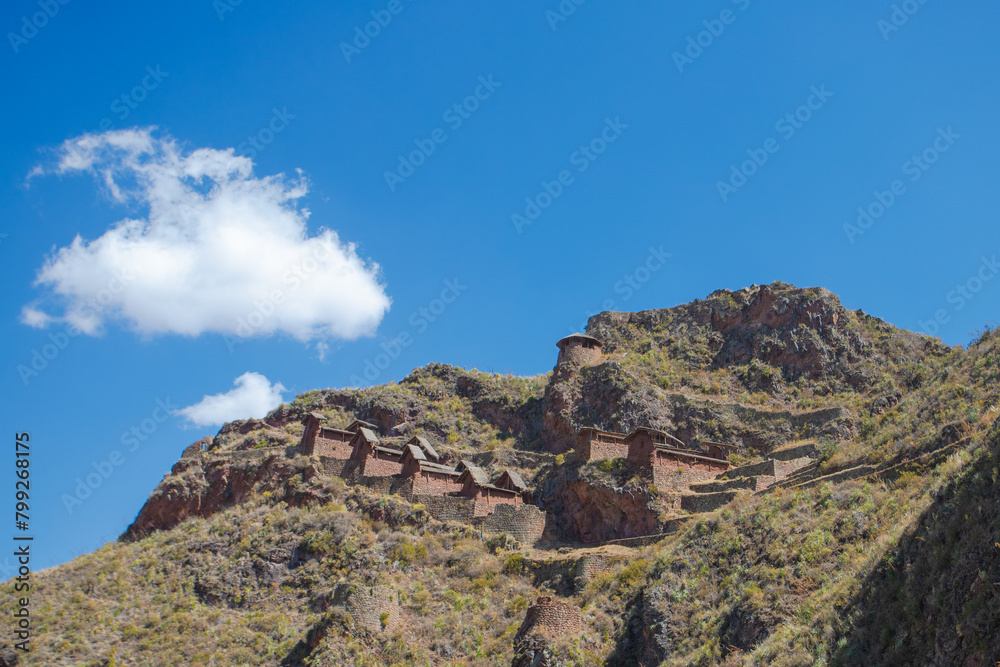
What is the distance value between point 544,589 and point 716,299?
35790 millimetres

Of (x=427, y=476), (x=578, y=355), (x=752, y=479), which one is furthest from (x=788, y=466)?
(x=578, y=355)

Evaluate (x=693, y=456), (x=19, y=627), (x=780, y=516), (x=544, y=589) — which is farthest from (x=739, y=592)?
→ (x=19, y=627)

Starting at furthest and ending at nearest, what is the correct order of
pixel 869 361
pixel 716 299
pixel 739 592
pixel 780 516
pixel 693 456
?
pixel 716 299 → pixel 869 361 → pixel 693 456 → pixel 780 516 → pixel 739 592

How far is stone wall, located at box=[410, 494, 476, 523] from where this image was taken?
145 ft

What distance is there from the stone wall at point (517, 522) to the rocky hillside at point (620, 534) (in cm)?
77

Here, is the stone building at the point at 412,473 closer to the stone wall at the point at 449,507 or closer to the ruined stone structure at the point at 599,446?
the stone wall at the point at 449,507

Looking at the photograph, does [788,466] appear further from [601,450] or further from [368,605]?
[368,605]

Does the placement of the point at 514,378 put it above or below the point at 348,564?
above

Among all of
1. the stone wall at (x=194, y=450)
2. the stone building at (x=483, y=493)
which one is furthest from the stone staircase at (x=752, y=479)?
the stone wall at (x=194, y=450)

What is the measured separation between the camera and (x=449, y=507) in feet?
147

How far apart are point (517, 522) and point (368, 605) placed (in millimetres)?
11347

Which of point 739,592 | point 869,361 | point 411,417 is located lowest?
point 739,592

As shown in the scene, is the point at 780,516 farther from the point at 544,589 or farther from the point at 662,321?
the point at 662,321

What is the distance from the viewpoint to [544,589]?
37031mm
